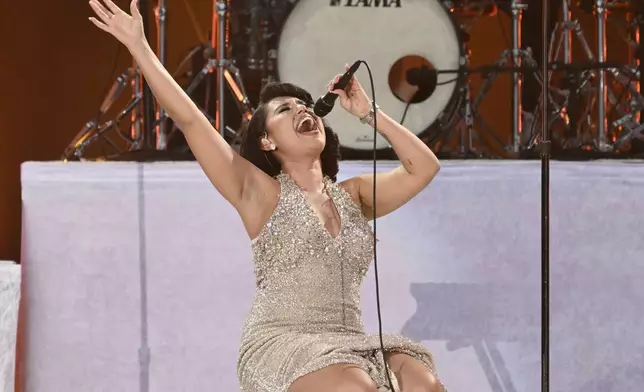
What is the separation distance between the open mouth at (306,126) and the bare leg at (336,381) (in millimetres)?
711

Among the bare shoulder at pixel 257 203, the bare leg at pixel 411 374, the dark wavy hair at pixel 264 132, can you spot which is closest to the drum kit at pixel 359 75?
the dark wavy hair at pixel 264 132

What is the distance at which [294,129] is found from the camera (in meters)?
2.44

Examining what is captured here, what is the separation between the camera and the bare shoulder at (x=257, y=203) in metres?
2.37

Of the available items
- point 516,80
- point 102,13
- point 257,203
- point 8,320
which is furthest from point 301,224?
point 516,80

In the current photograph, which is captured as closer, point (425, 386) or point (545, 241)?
point (425, 386)

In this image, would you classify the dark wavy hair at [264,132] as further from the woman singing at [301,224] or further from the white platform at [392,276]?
the white platform at [392,276]

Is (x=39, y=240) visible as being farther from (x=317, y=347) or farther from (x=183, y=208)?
(x=317, y=347)

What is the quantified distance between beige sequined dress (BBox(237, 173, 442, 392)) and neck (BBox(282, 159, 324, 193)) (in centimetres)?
5

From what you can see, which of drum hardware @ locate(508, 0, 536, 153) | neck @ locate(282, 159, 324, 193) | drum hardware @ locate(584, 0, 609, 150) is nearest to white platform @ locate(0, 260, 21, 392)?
neck @ locate(282, 159, 324, 193)

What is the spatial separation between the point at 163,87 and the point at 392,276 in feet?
4.24

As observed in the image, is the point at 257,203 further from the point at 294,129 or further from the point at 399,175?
the point at 399,175

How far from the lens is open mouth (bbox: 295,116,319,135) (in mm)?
2432

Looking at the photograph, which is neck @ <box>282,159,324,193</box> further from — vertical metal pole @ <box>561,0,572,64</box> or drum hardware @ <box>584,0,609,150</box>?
vertical metal pole @ <box>561,0,572,64</box>

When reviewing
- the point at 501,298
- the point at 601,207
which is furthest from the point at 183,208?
the point at 601,207
